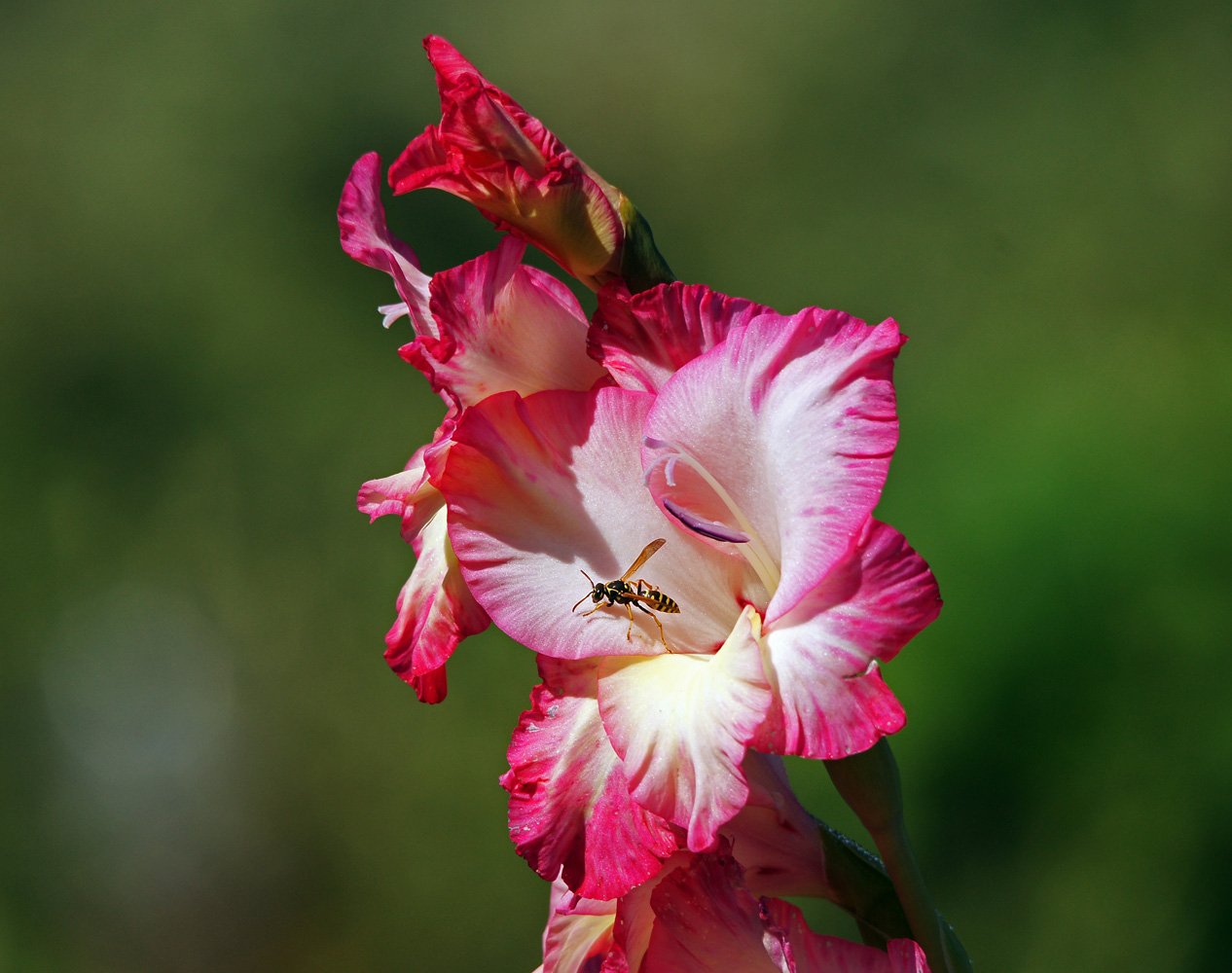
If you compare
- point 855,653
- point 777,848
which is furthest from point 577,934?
point 855,653

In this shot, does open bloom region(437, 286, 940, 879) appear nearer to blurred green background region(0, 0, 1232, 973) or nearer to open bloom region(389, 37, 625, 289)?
open bloom region(389, 37, 625, 289)

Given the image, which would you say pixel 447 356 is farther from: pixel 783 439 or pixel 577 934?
pixel 577 934

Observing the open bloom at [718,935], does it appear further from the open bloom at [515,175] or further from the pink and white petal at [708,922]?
the open bloom at [515,175]

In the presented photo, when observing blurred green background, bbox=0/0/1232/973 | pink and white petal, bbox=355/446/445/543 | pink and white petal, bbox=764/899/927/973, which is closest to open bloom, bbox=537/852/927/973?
pink and white petal, bbox=764/899/927/973

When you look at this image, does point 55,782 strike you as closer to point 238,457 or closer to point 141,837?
point 141,837

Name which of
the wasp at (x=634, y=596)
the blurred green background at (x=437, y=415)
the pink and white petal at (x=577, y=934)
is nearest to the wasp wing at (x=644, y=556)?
the wasp at (x=634, y=596)
